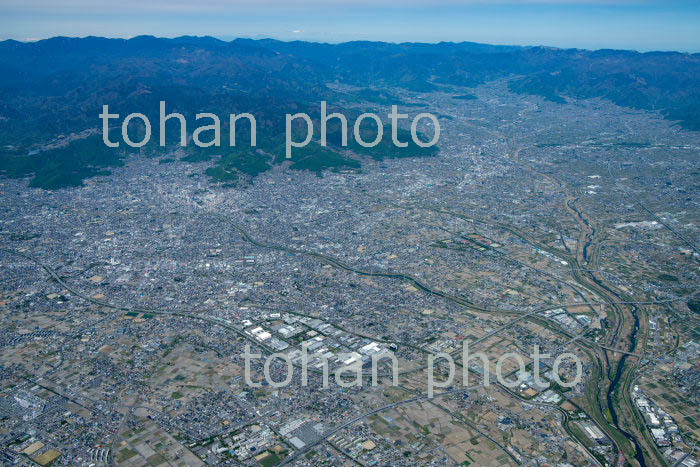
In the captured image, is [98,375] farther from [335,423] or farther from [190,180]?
[190,180]

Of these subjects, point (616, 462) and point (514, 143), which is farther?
point (514, 143)

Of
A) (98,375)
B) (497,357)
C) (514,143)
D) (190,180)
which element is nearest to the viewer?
(98,375)

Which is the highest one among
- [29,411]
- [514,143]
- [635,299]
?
[514,143]

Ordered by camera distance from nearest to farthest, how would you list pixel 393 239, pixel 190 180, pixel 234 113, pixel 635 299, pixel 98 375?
pixel 98 375 → pixel 635 299 → pixel 393 239 → pixel 190 180 → pixel 234 113

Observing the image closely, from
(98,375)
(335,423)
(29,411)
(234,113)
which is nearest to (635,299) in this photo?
(335,423)

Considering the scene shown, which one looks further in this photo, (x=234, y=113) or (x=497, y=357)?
(x=234, y=113)

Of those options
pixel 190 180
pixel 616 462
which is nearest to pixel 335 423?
pixel 616 462

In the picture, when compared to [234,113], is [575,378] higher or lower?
lower

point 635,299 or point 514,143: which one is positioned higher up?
point 514,143

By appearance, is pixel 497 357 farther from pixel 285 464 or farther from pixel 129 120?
pixel 129 120
